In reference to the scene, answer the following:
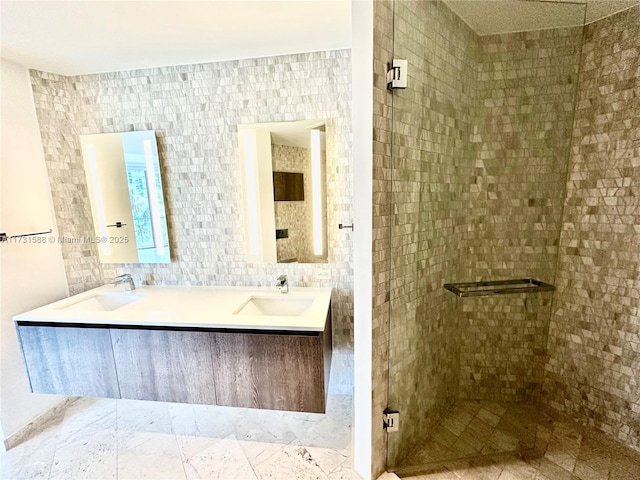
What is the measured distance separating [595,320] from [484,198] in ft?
3.37

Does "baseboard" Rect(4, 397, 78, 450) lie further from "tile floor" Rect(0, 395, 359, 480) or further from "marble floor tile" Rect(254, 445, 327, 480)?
"marble floor tile" Rect(254, 445, 327, 480)

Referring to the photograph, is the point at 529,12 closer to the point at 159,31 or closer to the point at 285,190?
the point at 285,190

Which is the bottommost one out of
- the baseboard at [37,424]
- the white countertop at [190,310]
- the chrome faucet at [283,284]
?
the baseboard at [37,424]

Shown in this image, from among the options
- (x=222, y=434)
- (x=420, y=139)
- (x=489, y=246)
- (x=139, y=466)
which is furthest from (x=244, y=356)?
(x=489, y=246)

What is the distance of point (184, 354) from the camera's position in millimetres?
1721

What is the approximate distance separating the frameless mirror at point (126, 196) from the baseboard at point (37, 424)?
1151mm

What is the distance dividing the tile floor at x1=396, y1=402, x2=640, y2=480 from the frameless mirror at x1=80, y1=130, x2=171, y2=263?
2258mm

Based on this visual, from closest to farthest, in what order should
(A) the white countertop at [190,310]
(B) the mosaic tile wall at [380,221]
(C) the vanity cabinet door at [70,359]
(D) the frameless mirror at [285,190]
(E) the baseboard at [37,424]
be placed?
1. (B) the mosaic tile wall at [380,221]
2. (A) the white countertop at [190,310]
3. (C) the vanity cabinet door at [70,359]
4. (E) the baseboard at [37,424]
5. (D) the frameless mirror at [285,190]

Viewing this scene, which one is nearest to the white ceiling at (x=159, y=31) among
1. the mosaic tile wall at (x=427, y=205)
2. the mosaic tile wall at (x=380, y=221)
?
the mosaic tile wall at (x=380, y=221)

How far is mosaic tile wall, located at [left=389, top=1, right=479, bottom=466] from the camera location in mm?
1439

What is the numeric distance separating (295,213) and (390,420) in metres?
1.39

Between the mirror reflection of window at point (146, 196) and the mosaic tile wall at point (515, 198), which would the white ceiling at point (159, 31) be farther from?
the mosaic tile wall at point (515, 198)

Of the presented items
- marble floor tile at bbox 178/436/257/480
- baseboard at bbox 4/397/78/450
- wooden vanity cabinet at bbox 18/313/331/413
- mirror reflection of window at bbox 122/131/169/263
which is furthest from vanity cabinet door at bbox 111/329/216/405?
baseboard at bbox 4/397/78/450

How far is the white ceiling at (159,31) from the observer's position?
4.66ft
